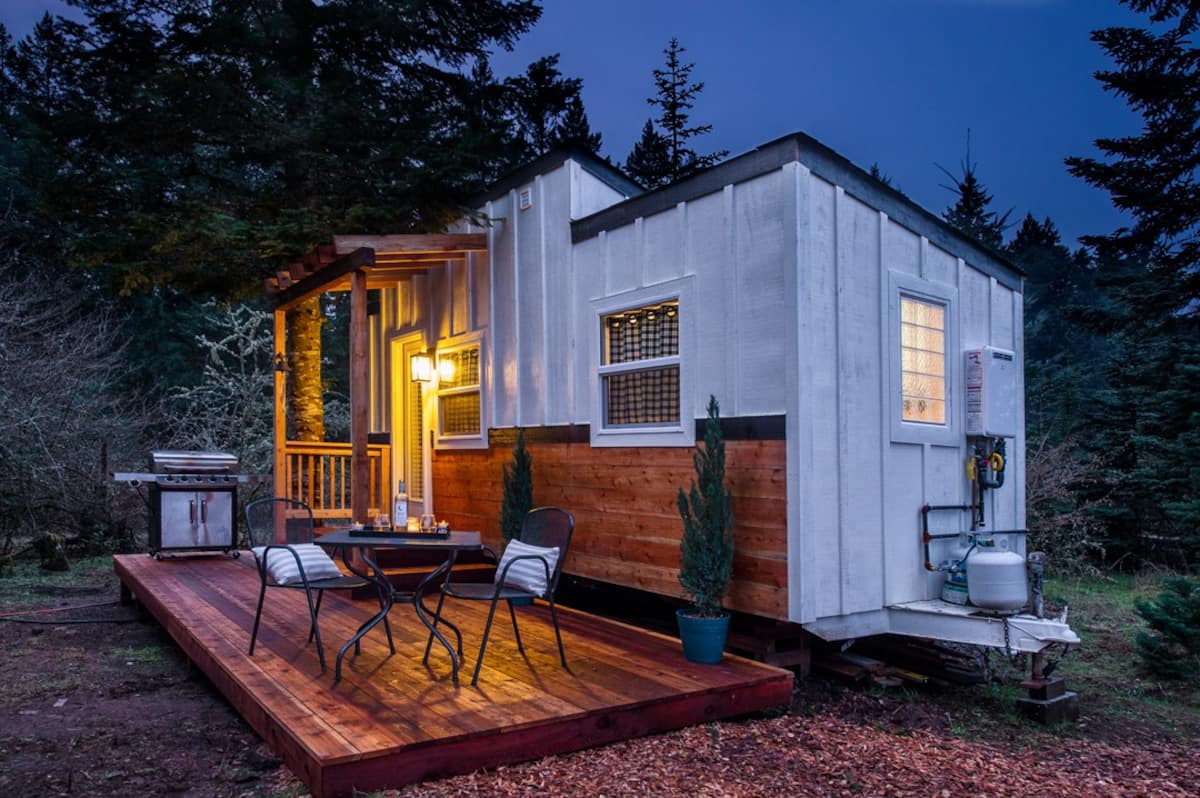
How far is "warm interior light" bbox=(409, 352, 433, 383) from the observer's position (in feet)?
28.9

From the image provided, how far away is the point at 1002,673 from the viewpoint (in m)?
6.13

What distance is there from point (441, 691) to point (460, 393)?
4.52 meters

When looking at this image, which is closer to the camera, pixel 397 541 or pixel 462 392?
pixel 397 541

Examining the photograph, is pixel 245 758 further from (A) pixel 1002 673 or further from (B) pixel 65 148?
(B) pixel 65 148

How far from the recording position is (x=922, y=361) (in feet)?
19.1

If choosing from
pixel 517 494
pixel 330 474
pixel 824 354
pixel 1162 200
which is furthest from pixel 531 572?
pixel 1162 200

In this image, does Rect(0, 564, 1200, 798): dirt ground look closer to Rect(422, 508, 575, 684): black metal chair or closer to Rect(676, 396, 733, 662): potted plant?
Rect(676, 396, 733, 662): potted plant

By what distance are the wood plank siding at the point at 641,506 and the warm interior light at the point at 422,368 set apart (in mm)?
1029

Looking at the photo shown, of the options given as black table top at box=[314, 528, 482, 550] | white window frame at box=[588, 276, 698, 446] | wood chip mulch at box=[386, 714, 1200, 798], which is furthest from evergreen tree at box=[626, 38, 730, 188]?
wood chip mulch at box=[386, 714, 1200, 798]

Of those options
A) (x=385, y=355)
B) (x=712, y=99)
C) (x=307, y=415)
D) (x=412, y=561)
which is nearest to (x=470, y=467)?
(x=412, y=561)

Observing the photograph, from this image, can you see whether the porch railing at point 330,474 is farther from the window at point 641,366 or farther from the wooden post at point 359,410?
the window at point 641,366

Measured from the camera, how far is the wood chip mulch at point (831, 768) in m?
3.52

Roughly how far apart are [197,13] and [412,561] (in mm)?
6407

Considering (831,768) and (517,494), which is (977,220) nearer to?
(517,494)
